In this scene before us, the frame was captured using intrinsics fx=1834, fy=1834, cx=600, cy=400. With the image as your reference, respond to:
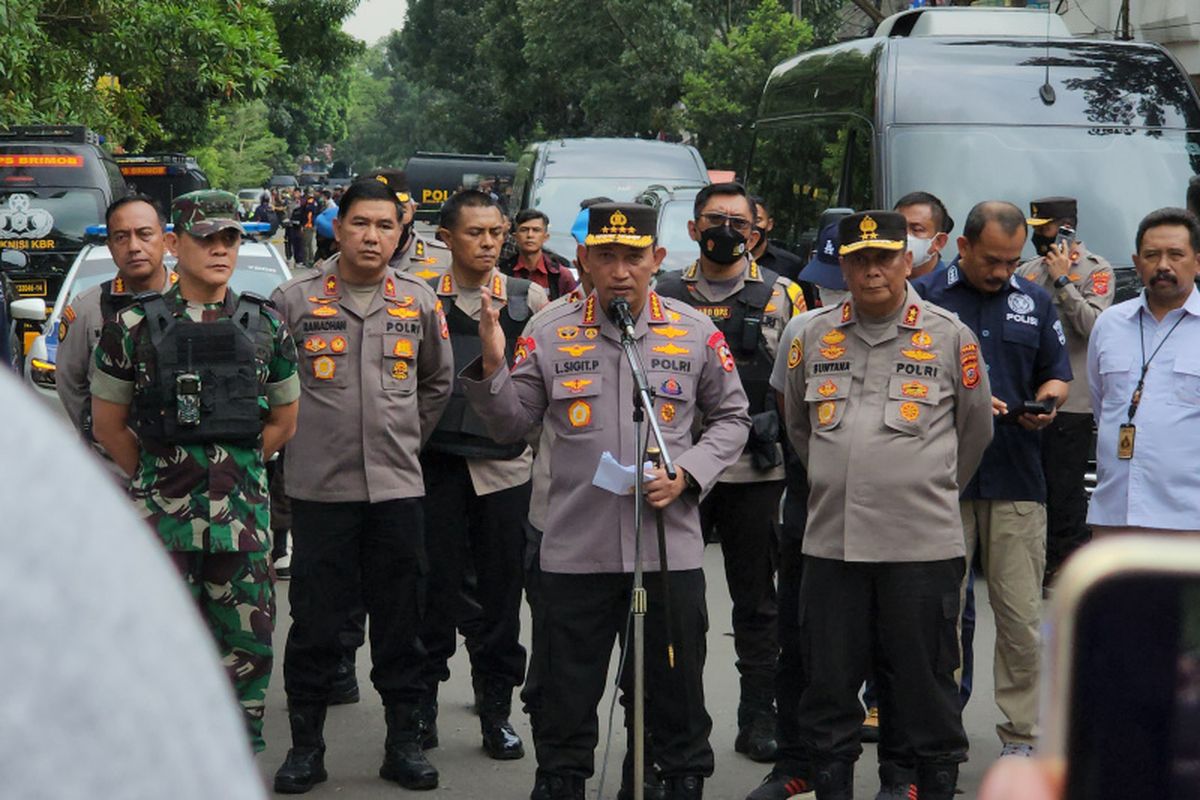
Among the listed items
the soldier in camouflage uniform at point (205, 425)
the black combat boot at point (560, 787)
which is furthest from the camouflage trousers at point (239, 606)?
the black combat boot at point (560, 787)

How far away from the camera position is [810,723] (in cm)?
566

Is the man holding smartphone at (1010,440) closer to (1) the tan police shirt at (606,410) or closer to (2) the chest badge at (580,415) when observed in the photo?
(1) the tan police shirt at (606,410)

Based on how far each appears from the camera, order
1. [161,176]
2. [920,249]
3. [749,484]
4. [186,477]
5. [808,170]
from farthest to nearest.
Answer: [161,176] < [808,170] < [920,249] < [749,484] < [186,477]

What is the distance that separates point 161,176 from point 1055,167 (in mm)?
19011

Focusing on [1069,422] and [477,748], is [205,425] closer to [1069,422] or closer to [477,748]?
[477,748]

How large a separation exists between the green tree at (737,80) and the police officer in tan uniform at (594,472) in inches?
1016

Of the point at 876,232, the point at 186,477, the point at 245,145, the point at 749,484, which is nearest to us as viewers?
the point at 186,477

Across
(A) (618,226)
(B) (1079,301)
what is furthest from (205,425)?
(B) (1079,301)

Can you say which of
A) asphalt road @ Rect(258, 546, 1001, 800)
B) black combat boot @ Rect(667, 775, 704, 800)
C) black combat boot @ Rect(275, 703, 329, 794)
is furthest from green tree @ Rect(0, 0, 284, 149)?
black combat boot @ Rect(667, 775, 704, 800)

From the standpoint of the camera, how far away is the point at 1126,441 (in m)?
6.30

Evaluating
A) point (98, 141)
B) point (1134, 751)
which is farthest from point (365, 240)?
point (98, 141)

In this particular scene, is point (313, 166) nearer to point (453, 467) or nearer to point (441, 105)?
point (441, 105)

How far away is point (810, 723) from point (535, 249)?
3910 mm

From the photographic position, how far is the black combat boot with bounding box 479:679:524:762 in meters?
6.71
